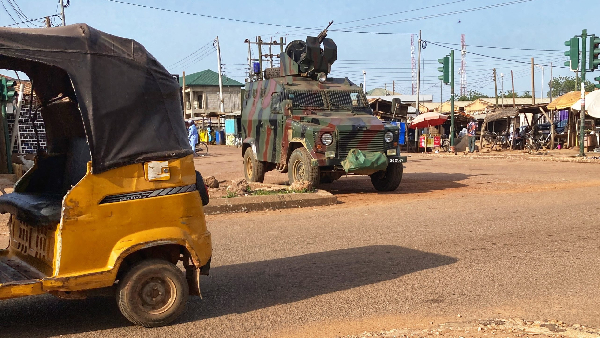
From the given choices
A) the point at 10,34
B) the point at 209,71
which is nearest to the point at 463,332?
the point at 10,34

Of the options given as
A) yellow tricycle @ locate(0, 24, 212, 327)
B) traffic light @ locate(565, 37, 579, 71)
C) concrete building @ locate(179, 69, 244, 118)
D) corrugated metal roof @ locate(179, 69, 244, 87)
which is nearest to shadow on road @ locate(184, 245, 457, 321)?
yellow tricycle @ locate(0, 24, 212, 327)

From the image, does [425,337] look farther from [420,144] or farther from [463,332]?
[420,144]

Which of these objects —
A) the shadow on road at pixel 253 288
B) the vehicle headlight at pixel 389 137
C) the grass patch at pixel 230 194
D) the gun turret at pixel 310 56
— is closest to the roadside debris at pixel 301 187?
the grass patch at pixel 230 194

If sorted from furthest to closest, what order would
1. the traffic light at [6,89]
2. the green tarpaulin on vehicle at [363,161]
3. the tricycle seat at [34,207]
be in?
the traffic light at [6,89], the green tarpaulin on vehicle at [363,161], the tricycle seat at [34,207]

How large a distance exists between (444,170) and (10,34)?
59.7 ft

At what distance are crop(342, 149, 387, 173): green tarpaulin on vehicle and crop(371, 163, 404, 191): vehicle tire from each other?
1.14 meters

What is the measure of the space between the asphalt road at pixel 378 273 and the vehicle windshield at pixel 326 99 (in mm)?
2584

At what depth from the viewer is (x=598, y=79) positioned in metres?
24.9

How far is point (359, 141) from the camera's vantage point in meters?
13.7

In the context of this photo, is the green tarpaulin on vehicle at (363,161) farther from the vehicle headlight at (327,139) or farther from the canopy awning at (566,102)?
the canopy awning at (566,102)

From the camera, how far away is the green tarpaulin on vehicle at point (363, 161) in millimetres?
13328

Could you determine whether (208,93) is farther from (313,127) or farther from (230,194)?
(230,194)

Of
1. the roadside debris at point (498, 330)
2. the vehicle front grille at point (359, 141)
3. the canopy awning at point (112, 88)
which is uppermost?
the canopy awning at point (112, 88)

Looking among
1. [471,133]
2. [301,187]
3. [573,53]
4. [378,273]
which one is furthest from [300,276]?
[471,133]
